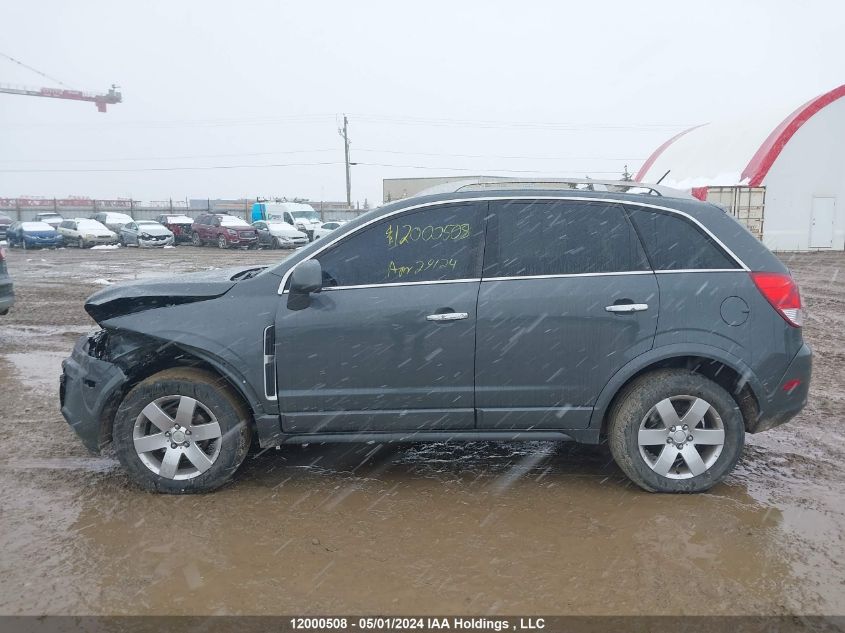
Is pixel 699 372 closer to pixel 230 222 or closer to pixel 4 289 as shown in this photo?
pixel 4 289

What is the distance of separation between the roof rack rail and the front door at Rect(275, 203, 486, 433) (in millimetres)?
641

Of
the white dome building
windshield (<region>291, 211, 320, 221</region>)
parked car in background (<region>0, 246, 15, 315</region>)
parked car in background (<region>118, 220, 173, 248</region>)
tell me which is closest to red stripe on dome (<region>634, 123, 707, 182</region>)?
the white dome building

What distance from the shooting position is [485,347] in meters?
3.94

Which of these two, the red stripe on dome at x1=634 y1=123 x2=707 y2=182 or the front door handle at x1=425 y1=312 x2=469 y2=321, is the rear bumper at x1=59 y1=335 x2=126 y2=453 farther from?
the red stripe on dome at x1=634 y1=123 x2=707 y2=182

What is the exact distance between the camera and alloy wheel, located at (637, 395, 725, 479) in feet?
12.9

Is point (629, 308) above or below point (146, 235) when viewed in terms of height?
above

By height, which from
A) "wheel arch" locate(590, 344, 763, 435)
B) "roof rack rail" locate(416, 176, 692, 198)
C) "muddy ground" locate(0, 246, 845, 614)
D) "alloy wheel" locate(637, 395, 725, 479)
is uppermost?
"roof rack rail" locate(416, 176, 692, 198)

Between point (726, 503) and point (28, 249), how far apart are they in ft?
109

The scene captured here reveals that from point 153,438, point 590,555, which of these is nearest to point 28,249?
point 153,438

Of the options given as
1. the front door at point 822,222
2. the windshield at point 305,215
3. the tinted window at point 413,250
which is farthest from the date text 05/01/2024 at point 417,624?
the windshield at point 305,215

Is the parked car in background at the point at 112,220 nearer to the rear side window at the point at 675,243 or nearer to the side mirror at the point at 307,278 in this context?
the side mirror at the point at 307,278

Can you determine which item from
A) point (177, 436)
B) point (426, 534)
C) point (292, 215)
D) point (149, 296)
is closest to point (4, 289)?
point (149, 296)

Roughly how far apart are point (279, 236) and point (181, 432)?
2545 cm

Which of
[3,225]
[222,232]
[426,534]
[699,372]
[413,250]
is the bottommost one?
[426,534]
